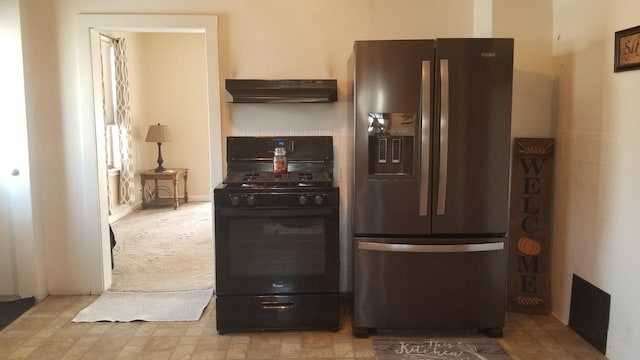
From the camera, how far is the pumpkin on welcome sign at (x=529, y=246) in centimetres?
325

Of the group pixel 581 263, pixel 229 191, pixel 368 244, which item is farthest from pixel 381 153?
pixel 581 263

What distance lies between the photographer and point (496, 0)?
3.23m

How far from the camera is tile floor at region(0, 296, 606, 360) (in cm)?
279

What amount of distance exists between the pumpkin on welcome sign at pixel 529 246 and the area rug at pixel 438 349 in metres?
0.66

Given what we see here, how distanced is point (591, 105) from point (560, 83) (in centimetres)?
38

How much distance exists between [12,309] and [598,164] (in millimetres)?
3840

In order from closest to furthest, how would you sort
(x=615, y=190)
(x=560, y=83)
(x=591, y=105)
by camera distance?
(x=615, y=190), (x=591, y=105), (x=560, y=83)

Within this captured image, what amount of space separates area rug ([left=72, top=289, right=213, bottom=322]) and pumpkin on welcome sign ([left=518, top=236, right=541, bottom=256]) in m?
2.18

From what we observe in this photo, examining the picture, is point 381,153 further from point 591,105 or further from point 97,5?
point 97,5

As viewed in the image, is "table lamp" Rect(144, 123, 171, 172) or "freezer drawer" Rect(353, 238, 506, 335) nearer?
"freezer drawer" Rect(353, 238, 506, 335)

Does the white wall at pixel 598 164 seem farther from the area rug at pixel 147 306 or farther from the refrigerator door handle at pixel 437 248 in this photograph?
the area rug at pixel 147 306

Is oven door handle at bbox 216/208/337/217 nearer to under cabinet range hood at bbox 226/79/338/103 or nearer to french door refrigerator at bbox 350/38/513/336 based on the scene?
french door refrigerator at bbox 350/38/513/336

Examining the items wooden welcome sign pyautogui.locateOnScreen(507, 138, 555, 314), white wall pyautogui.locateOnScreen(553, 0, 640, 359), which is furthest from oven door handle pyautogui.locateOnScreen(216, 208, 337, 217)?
white wall pyautogui.locateOnScreen(553, 0, 640, 359)

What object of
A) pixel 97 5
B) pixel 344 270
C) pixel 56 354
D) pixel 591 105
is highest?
pixel 97 5
